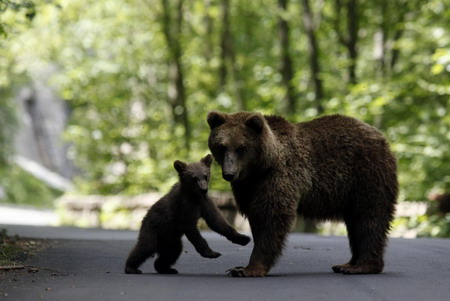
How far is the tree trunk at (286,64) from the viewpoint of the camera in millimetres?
26219

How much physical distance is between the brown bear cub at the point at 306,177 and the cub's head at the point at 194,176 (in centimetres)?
31

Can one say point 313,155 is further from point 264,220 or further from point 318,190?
point 264,220

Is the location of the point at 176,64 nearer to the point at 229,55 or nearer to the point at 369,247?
the point at 229,55

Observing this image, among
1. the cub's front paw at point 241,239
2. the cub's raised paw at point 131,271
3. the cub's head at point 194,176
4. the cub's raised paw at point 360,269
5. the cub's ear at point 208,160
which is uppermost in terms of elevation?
the cub's ear at point 208,160

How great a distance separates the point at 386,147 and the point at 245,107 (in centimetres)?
1977

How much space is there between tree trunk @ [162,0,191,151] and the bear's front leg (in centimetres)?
2276

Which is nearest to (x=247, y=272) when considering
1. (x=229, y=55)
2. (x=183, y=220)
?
(x=183, y=220)

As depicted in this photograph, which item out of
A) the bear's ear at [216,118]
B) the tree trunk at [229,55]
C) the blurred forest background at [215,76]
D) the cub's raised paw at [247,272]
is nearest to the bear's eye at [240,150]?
the bear's ear at [216,118]

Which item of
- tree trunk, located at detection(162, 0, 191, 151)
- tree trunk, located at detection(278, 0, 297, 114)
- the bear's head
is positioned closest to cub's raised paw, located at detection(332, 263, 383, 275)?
the bear's head

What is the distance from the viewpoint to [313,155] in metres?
8.37

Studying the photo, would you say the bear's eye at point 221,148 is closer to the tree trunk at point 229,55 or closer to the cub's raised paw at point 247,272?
the cub's raised paw at point 247,272

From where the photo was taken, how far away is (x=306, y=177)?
8.22m

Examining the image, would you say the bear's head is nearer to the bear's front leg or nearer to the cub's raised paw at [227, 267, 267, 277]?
the bear's front leg

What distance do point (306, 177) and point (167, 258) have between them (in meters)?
1.71
